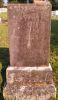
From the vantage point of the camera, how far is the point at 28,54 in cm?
508

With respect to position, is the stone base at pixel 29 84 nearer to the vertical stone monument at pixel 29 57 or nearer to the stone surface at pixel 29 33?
the vertical stone monument at pixel 29 57

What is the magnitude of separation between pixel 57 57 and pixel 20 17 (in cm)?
341

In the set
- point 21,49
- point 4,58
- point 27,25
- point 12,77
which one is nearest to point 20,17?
point 27,25

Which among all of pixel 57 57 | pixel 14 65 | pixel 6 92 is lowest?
pixel 57 57

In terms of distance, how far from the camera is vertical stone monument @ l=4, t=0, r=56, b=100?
4.92 meters

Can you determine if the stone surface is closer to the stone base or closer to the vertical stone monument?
the vertical stone monument

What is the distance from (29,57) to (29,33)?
0.41 m

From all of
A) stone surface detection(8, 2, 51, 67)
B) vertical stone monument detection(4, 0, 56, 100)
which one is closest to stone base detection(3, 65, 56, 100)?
vertical stone monument detection(4, 0, 56, 100)

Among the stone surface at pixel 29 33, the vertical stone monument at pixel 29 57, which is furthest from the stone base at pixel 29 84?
the stone surface at pixel 29 33

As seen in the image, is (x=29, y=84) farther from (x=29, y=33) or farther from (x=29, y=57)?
(x=29, y=33)

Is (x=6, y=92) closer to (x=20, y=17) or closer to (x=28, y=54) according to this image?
(x=28, y=54)

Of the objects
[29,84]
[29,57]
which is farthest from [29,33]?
[29,84]

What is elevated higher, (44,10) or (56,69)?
(44,10)

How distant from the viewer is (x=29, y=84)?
5113 millimetres
